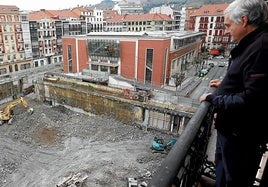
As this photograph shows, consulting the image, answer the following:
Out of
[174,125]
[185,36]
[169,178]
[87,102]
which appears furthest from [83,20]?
[169,178]

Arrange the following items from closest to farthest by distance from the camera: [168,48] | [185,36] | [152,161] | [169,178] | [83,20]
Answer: [169,178]
[152,161]
[168,48]
[185,36]
[83,20]

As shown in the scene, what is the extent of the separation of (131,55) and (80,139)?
13.8 metres

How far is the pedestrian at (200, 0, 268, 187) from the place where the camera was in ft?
5.08

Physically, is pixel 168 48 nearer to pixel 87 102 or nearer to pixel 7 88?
pixel 87 102

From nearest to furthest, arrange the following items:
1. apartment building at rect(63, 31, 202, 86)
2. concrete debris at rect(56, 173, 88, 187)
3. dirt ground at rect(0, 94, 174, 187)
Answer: concrete debris at rect(56, 173, 88, 187) → dirt ground at rect(0, 94, 174, 187) → apartment building at rect(63, 31, 202, 86)

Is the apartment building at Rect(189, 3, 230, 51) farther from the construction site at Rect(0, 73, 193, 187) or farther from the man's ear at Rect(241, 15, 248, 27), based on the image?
the man's ear at Rect(241, 15, 248, 27)

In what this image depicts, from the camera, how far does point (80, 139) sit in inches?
827

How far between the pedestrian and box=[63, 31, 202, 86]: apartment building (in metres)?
26.6

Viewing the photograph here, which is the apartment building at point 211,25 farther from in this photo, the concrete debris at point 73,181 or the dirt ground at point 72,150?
the concrete debris at point 73,181

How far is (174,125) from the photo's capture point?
21.3 meters

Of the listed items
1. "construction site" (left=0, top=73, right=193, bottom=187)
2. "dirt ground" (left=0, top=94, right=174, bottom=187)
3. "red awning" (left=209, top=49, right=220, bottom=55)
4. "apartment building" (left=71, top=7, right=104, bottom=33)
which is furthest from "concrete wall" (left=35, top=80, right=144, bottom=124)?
"red awning" (left=209, top=49, right=220, bottom=55)

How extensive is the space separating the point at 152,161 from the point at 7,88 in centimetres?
2267

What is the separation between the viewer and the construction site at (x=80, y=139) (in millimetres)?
15617

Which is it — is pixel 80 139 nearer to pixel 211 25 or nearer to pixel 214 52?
pixel 214 52
